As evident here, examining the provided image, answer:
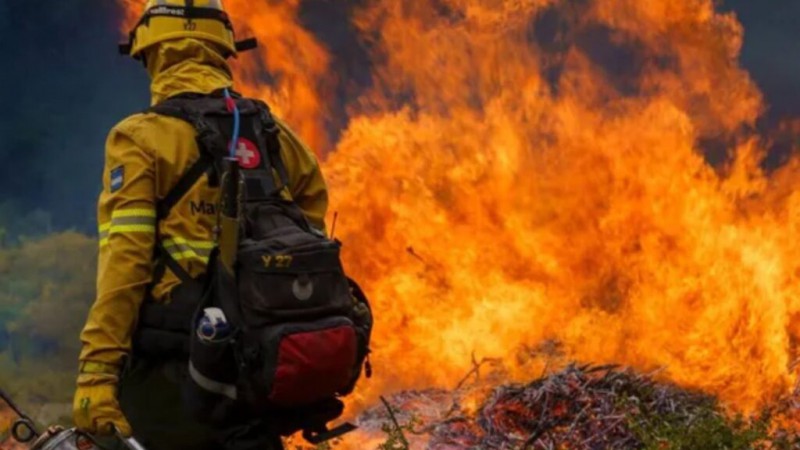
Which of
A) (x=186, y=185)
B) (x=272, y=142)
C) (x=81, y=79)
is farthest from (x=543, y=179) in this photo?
(x=186, y=185)

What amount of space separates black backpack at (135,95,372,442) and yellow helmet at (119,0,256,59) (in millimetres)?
392

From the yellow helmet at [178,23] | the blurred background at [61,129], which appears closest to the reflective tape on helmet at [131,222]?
the yellow helmet at [178,23]

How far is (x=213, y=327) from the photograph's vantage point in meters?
2.51

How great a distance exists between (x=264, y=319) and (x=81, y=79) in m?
5.90

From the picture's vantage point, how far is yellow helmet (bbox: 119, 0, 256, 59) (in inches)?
124

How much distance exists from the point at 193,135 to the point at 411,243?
465 cm

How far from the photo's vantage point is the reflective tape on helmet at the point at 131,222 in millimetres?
2711

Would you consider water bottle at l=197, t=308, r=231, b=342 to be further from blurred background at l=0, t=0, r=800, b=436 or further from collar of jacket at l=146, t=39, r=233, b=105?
blurred background at l=0, t=0, r=800, b=436

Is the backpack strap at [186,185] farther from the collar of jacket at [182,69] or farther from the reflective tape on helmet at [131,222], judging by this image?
the collar of jacket at [182,69]

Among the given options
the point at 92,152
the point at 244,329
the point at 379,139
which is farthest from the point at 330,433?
the point at 92,152

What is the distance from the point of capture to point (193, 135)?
2855mm

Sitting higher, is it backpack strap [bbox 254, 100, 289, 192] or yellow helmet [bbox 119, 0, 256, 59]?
yellow helmet [bbox 119, 0, 256, 59]

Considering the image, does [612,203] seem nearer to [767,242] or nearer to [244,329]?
[767,242]

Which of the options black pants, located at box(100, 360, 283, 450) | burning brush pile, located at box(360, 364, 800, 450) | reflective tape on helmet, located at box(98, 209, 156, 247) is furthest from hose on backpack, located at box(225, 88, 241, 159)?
burning brush pile, located at box(360, 364, 800, 450)
